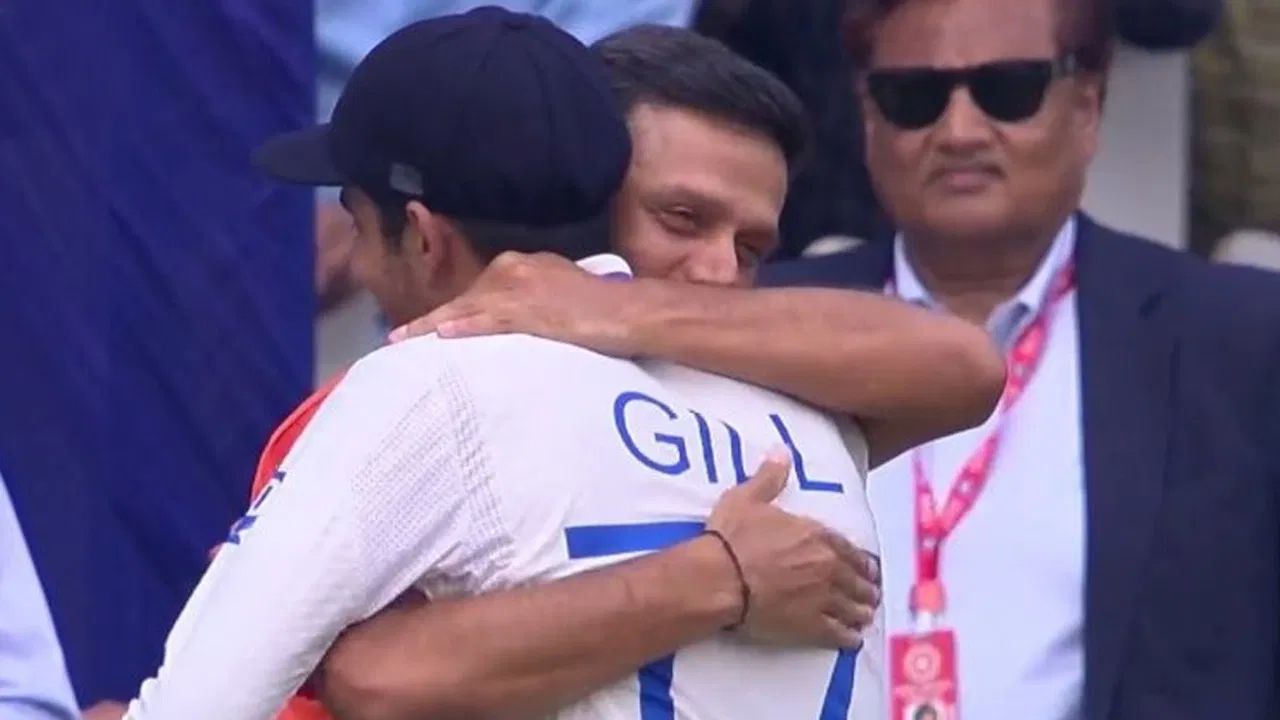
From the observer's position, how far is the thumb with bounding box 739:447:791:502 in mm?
2322

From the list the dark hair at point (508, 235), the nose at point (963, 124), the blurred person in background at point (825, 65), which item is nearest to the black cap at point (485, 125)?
the dark hair at point (508, 235)

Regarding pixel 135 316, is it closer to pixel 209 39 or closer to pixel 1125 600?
pixel 209 39

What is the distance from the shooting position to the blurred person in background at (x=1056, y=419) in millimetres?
3678

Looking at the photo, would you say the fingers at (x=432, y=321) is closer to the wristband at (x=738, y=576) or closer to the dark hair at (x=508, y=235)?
the dark hair at (x=508, y=235)

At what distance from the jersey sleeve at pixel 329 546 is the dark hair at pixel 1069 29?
1906 millimetres

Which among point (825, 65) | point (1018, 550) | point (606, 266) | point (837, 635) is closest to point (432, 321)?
point (606, 266)

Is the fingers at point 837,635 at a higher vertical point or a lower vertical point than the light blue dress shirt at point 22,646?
higher

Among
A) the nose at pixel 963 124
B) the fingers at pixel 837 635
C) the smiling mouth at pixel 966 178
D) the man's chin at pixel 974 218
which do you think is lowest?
the man's chin at pixel 974 218

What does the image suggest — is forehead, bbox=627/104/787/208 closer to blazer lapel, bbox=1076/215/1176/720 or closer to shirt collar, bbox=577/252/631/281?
shirt collar, bbox=577/252/631/281

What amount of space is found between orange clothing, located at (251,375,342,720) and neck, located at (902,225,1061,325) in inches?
68.8

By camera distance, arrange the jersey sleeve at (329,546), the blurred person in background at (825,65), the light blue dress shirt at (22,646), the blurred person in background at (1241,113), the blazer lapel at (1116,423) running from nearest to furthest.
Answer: the jersey sleeve at (329,546), the light blue dress shirt at (22,646), the blazer lapel at (1116,423), the blurred person in background at (825,65), the blurred person in background at (1241,113)

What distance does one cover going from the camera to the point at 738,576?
229cm

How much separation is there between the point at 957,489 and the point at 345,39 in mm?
994

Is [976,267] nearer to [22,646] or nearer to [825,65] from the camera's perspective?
[825,65]
